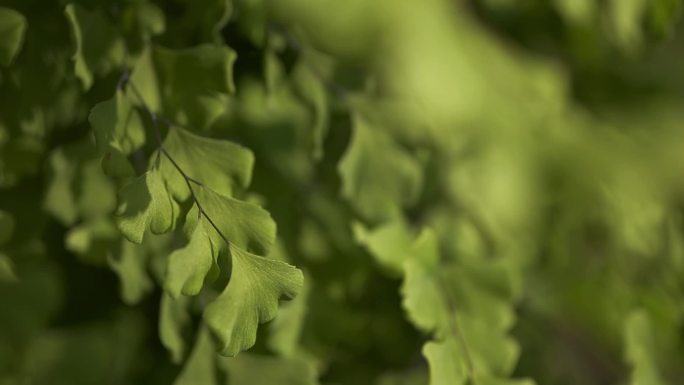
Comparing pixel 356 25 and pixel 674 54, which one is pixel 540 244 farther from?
pixel 674 54

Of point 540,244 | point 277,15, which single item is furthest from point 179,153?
point 540,244

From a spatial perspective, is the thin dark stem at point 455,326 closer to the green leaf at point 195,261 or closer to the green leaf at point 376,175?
the green leaf at point 376,175

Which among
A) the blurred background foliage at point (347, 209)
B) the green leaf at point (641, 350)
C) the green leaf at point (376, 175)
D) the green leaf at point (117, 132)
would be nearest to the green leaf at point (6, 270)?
the blurred background foliage at point (347, 209)

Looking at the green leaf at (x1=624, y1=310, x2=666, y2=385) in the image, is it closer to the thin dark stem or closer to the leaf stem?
the thin dark stem

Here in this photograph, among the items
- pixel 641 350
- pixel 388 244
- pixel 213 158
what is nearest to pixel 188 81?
pixel 213 158

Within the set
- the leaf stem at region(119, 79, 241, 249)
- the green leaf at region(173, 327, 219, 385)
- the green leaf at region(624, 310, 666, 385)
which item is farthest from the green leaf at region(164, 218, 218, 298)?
the green leaf at region(624, 310, 666, 385)

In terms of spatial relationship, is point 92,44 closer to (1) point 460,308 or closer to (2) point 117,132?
(2) point 117,132
